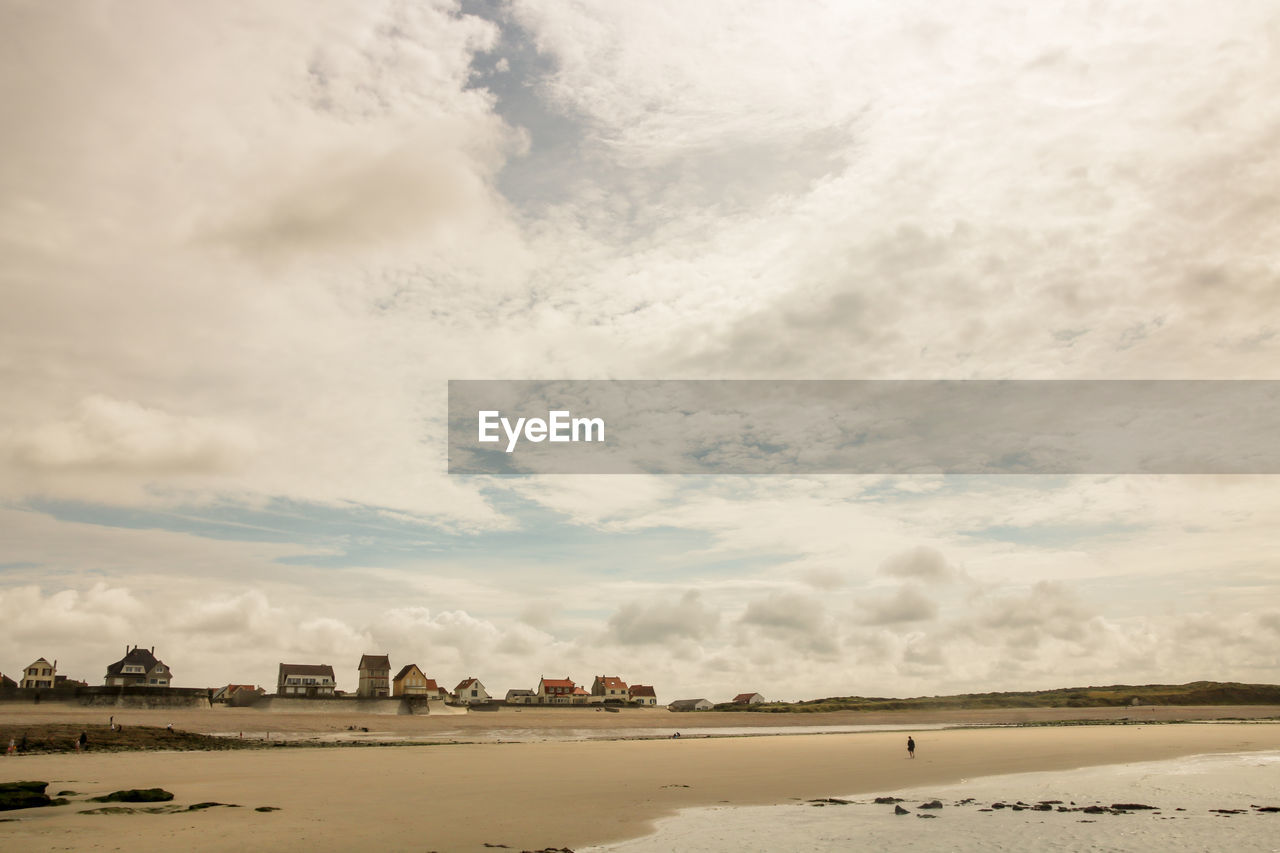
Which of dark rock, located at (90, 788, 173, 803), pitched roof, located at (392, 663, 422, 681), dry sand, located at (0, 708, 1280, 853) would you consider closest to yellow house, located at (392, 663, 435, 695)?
pitched roof, located at (392, 663, 422, 681)

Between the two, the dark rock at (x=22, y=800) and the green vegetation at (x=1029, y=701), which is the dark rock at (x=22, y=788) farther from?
the green vegetation at (x=1029, y=701)

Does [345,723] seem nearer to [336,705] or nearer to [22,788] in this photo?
[336,705]

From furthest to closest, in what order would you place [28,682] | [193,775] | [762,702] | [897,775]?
[762,702] → [28,682] → [897,775] → [193,775]

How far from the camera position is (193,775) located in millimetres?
29594

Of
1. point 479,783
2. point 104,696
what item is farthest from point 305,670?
point 479,783

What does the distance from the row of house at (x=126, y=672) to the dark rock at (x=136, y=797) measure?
10644 centimetres

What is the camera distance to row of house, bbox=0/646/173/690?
11150cm

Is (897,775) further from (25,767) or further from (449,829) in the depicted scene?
(25,767)

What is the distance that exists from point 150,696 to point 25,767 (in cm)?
5057

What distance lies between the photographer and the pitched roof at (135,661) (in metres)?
112

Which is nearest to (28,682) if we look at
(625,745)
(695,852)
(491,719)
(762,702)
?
(491,719)

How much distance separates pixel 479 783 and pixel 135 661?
4295 inches

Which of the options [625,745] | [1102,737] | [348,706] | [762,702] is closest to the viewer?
[625,745]

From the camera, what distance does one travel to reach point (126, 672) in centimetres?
11156
